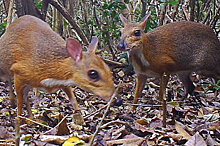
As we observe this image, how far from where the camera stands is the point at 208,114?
16.9 ft

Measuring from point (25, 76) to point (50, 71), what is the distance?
0.37 m

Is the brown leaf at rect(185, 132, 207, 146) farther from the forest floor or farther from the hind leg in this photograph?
the hind leg

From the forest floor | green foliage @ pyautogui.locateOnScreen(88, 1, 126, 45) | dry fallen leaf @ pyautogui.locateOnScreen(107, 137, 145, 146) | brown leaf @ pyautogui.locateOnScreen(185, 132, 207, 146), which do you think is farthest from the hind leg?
dry fallen leaf @ pyautogui.locateOnScreen(107, 137, 145, 146)

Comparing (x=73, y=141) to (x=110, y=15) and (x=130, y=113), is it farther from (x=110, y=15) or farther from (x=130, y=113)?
(x=110, y=15)

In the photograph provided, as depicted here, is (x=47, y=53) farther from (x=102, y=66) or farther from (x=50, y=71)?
(x=102, y=66)

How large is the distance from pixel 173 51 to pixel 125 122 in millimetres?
3047

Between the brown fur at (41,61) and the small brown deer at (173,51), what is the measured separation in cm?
182

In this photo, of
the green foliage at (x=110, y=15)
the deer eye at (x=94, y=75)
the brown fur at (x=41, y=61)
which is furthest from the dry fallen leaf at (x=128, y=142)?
the green foliage at (x=110, y=15)

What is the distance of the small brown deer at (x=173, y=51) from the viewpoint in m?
6.20

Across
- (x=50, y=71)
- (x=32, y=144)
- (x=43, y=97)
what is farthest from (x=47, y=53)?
(x=43, y=97)

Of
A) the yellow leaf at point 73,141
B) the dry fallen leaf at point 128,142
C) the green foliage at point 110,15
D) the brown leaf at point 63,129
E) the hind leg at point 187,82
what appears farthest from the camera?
the green foliage at point 110,15

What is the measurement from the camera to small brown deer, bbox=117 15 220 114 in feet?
20.3

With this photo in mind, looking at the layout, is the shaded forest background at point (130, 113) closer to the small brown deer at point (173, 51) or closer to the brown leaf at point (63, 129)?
the brown leaf at point (63, 129)

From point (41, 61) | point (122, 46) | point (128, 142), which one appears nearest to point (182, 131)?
point (128, 142)
